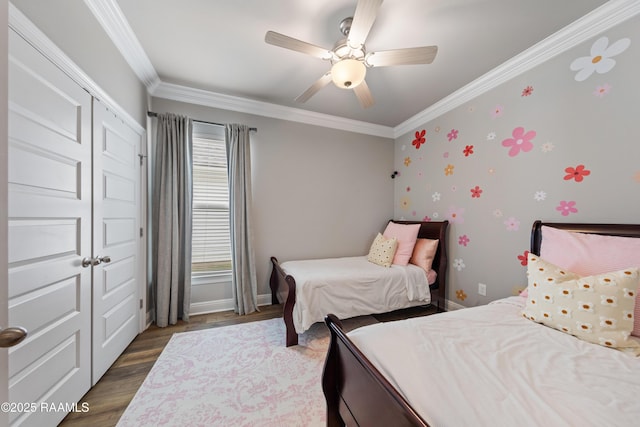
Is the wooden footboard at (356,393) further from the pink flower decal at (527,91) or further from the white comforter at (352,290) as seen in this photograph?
the pink flower decal at (527,91)

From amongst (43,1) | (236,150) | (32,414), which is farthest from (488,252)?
(43,1)

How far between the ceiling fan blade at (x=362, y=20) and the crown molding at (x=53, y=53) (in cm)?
159

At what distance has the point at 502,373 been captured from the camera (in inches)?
34.2

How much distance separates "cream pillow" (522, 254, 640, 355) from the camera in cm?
111

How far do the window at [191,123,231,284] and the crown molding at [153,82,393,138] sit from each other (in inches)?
12.0

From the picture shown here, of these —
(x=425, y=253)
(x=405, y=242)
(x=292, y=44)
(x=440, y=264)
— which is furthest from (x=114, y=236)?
(x=440, y=264)

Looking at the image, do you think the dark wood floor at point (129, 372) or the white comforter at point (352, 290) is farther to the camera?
the white comforter at point (352, 290)

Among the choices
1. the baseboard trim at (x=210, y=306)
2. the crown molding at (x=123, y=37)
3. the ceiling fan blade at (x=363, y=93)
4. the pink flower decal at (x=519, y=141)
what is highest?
the crown molding at (x=123, y=37)

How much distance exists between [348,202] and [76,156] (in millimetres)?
2846

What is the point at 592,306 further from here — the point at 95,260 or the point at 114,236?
the point at 114,236

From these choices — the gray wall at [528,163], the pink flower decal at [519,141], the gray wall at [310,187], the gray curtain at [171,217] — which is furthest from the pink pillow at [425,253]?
the gray curtain at [171,217]

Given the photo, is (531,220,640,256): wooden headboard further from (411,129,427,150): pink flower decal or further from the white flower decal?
(411,129,427,150): pink flower decal

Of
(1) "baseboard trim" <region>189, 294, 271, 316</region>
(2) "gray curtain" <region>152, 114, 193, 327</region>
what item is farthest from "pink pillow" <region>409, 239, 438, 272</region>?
(2) "gray curtain" <region>152, 114, 193, 327</region>

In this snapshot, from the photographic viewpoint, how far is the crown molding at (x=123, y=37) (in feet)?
5.13
